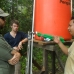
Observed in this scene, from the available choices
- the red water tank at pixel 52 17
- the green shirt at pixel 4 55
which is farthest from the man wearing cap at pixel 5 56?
the red water tank at pixel 52 17

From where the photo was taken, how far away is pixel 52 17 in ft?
12.0

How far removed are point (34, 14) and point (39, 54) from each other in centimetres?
504

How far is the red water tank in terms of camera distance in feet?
12.0

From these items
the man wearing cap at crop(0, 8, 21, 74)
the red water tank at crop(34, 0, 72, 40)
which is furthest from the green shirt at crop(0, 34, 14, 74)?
the red water tank at crop(34, 0, 72, 40)

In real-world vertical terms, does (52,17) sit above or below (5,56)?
above

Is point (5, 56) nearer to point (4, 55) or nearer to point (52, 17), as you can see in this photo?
point (4, 55)

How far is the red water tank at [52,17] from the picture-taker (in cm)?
366

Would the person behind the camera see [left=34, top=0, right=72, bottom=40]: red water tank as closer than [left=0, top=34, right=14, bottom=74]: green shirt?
No

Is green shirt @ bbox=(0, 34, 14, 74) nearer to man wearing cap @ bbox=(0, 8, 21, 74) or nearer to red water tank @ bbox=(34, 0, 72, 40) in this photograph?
man wearing cap @ bbox=(0, 8, 21, 74)

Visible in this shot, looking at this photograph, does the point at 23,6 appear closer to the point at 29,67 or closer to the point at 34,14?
the point at 34,14

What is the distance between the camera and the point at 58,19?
3.67 meters

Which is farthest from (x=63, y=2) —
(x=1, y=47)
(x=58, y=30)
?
(x=1, y=47)

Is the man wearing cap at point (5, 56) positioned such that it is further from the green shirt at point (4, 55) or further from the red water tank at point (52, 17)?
the red water tank at point (52, 17)

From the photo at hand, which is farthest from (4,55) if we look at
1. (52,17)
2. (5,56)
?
(52,17)
